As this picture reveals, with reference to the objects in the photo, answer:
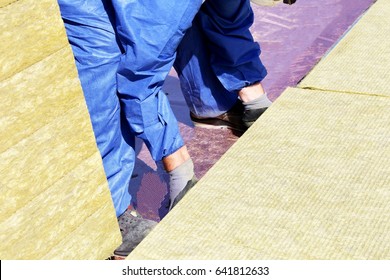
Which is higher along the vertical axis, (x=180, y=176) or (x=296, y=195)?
(x=296, y=195)

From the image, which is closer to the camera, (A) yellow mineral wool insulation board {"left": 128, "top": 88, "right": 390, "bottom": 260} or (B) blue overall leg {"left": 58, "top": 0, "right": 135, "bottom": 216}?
(A) yellow mineral wool insulation board {"left": 128, "top": 88, "right": 390, "bottom": 260}

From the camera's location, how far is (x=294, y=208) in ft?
4.86

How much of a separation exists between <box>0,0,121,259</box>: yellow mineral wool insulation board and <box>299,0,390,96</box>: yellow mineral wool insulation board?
700mm

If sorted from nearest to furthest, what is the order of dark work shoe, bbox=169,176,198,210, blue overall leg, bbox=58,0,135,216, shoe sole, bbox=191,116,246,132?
blue overall leg, bbox=58,0,135,216
dark work shoe, bbox=169,176,198,210
shoe sole, bbox=191,116,246,132

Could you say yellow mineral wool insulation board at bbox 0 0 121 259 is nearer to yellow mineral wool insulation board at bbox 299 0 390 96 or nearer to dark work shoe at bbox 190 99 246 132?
yellow mineral wool insulation board at bbox 299 0 390 96

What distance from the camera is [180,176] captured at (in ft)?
7.36

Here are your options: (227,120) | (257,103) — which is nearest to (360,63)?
(257,103)

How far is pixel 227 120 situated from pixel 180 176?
516 mm

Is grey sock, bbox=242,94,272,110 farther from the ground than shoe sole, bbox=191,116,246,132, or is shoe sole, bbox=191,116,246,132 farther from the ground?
grey sock, bbox=242,94,272,110

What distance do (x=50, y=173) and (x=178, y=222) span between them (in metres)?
0.27

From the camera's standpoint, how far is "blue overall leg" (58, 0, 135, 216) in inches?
75.7

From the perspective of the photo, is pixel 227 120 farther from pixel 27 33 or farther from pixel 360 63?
pixel 27 33

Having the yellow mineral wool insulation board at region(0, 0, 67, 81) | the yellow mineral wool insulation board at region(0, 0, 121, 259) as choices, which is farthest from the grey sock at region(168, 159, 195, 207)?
the yellow mineral wool insulation board at region(0, 0, 67, 81)

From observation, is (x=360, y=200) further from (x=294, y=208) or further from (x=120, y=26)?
(x=120, y=26)
